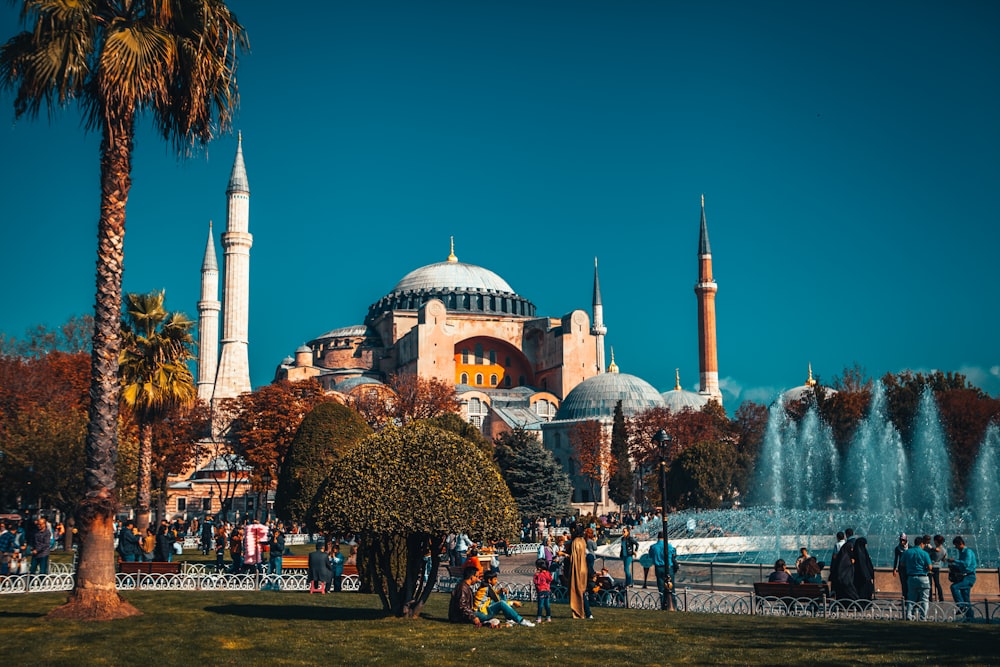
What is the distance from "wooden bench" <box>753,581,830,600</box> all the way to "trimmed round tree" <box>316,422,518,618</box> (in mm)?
3700

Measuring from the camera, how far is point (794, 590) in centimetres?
1219

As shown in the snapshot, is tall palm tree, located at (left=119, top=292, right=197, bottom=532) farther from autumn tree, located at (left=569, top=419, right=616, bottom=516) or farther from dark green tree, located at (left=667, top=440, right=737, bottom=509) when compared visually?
autumn tree, located at (left=569, top=419, right=616, bottom=516)

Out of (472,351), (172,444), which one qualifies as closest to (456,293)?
(472,351)

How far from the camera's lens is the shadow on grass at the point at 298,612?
10984 millimetres

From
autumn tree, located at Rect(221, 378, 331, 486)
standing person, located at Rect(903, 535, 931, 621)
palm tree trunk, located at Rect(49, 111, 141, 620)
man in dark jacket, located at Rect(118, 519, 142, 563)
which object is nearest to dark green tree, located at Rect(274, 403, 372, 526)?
man in dark jacket, located at Rect(118, 519, 142, 563)

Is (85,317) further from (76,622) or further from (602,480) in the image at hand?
(76,622)

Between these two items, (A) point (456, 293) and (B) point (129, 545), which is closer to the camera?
(B) point (129, 545)

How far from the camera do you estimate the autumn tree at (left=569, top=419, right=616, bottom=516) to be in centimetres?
4953

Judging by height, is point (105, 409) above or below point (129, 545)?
above

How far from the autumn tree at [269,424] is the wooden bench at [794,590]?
2406cm

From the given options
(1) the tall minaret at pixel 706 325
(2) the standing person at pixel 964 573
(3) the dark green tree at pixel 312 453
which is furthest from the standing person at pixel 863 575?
(1) the tall minaret at pixel 706 325

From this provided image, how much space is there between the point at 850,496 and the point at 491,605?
29187 millimetres

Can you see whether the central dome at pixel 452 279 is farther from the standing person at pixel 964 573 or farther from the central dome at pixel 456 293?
the standing person at pixel 964 573

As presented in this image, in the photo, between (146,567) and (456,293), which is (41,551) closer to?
(146,567)
